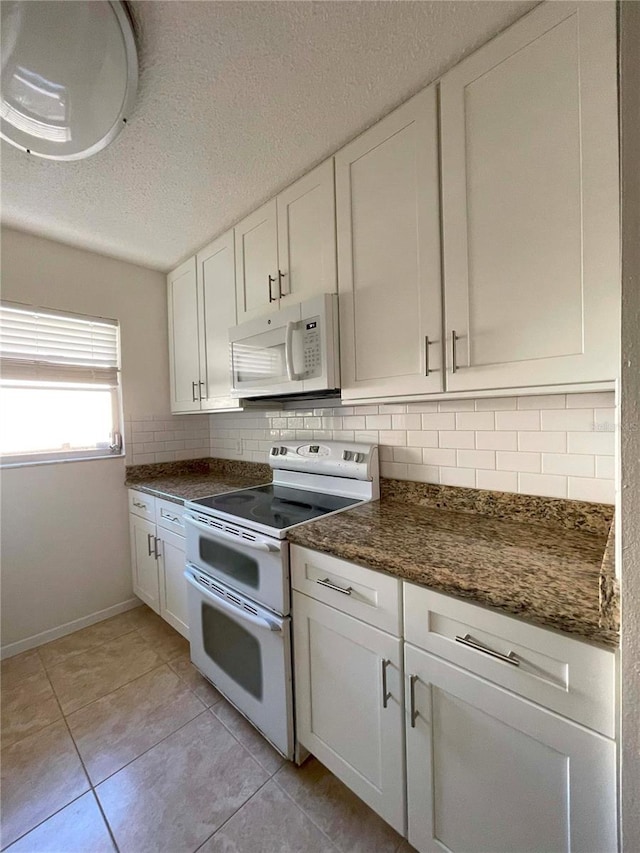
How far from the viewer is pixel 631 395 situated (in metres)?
0.55

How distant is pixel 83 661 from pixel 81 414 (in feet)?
4.87

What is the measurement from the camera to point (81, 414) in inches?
89.4

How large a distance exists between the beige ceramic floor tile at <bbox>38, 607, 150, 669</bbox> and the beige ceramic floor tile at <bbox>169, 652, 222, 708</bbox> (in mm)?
529

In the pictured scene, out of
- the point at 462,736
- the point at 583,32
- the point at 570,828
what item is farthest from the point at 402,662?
the point at 583,32

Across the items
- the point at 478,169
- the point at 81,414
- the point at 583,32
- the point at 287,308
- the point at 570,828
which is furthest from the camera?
the point at 81,414

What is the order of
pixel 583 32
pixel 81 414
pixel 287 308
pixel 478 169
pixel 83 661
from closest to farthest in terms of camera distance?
pixel 583 32 < pixel 478 169 < pixel 287 308 < pixel 83 661 < pixel 81 414

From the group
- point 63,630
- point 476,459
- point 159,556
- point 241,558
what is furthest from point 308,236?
point 63,630

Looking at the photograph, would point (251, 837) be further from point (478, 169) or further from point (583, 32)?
point (583, 32)

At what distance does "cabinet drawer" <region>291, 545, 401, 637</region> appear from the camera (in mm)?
955

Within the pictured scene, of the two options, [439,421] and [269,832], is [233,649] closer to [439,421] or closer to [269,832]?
[269,832]

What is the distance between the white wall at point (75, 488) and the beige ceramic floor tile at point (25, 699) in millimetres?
183

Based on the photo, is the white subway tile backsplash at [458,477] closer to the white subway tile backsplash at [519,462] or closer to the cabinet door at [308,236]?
the white subway tile backsplash at [519,462]

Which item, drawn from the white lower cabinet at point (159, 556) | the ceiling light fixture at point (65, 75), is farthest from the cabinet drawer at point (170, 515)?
the ceiling light fixture at point (65, 75)

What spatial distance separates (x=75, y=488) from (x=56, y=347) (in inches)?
35.8
